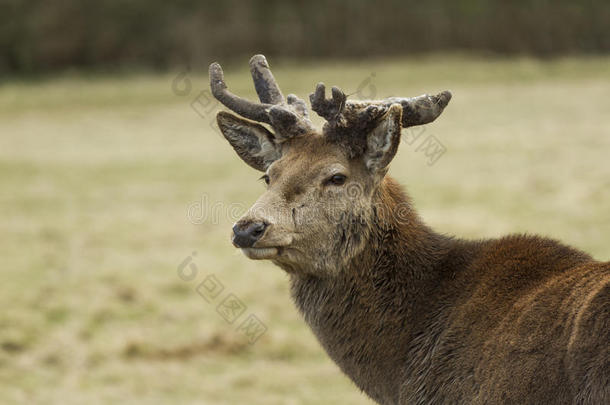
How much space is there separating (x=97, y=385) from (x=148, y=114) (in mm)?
22083

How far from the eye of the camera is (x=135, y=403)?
920cm

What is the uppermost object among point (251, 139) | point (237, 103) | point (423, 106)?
point (237, 103)

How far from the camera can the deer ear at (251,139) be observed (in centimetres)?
579

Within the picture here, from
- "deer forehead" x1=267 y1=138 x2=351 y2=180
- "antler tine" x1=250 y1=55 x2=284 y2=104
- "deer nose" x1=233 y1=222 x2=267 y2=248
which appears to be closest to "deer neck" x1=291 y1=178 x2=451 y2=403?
"deer forehead" x1=267 y1=138 x2=351 y2=180

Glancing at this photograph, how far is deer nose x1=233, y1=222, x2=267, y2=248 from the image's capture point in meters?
4.91

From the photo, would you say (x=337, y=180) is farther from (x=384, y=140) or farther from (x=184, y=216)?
(x=184, y=216)

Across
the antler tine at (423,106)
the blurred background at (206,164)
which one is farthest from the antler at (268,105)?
the blurred background at (206,164)

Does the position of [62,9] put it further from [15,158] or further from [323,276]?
[323,276]

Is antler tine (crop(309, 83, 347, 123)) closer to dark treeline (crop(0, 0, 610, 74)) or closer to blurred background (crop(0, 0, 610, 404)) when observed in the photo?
blurred background (crop(0, 0, 610, 404))

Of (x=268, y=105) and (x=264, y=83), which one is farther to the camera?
(x=264, y=83)

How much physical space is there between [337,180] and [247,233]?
28.4 inches

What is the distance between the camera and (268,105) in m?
5.89

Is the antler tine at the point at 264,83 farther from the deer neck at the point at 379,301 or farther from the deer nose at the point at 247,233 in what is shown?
the deer nose at the point at 247,233

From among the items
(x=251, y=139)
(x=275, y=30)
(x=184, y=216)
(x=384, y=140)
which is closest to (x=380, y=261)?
(x=384, y=140)
